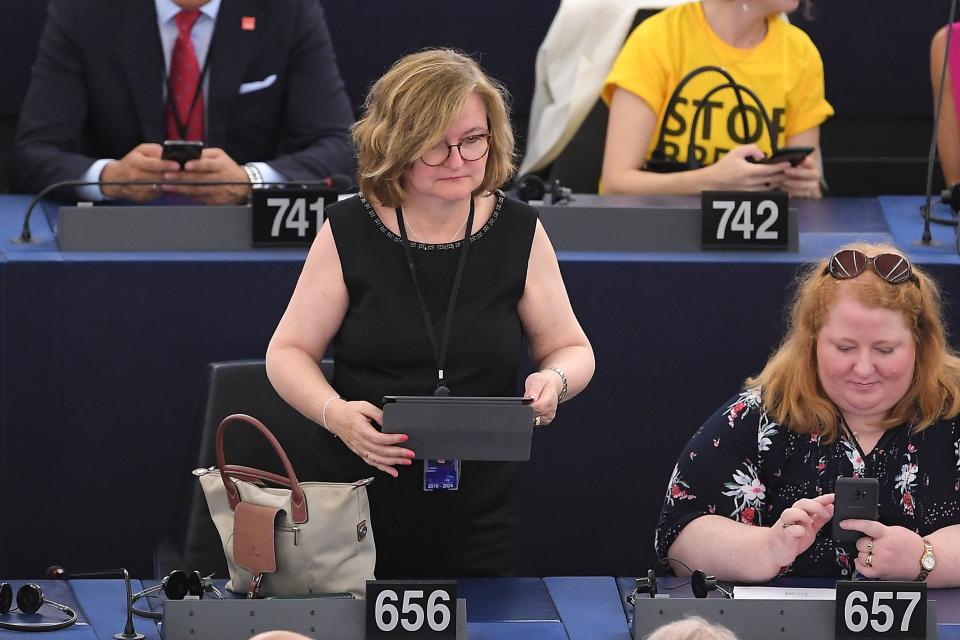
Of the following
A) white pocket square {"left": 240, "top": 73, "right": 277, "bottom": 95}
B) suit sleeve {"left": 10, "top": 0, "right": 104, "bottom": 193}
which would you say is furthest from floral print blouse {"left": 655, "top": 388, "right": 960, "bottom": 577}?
suit sleeve {"left": 10, "top": 0, "right": 104, "bottom": 193}

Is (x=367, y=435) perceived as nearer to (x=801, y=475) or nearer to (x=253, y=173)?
(x=801, y=475)

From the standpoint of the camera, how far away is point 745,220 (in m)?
3.44

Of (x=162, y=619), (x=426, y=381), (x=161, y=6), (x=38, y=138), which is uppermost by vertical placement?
(x=161, y=6)

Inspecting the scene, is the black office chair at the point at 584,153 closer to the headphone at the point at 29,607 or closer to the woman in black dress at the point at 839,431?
the woman in black dress at the point at 839,431

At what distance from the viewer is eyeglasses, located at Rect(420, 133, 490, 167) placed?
2.50m

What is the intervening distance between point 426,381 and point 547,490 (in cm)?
97

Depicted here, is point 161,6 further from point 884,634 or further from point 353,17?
point 884,634

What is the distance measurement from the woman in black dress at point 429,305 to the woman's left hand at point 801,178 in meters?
1.34

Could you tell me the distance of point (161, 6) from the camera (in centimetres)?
387

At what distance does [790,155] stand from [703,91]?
1.15ft

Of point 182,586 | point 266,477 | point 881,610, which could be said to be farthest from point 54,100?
point 881,610

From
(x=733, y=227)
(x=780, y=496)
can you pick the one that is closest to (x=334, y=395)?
(x=780, y=496)

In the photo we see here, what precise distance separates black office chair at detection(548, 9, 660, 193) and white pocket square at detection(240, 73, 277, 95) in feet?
2.93

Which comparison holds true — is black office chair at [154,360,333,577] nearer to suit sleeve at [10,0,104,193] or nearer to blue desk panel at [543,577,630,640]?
blue desk panel at [543,577,630,640]
